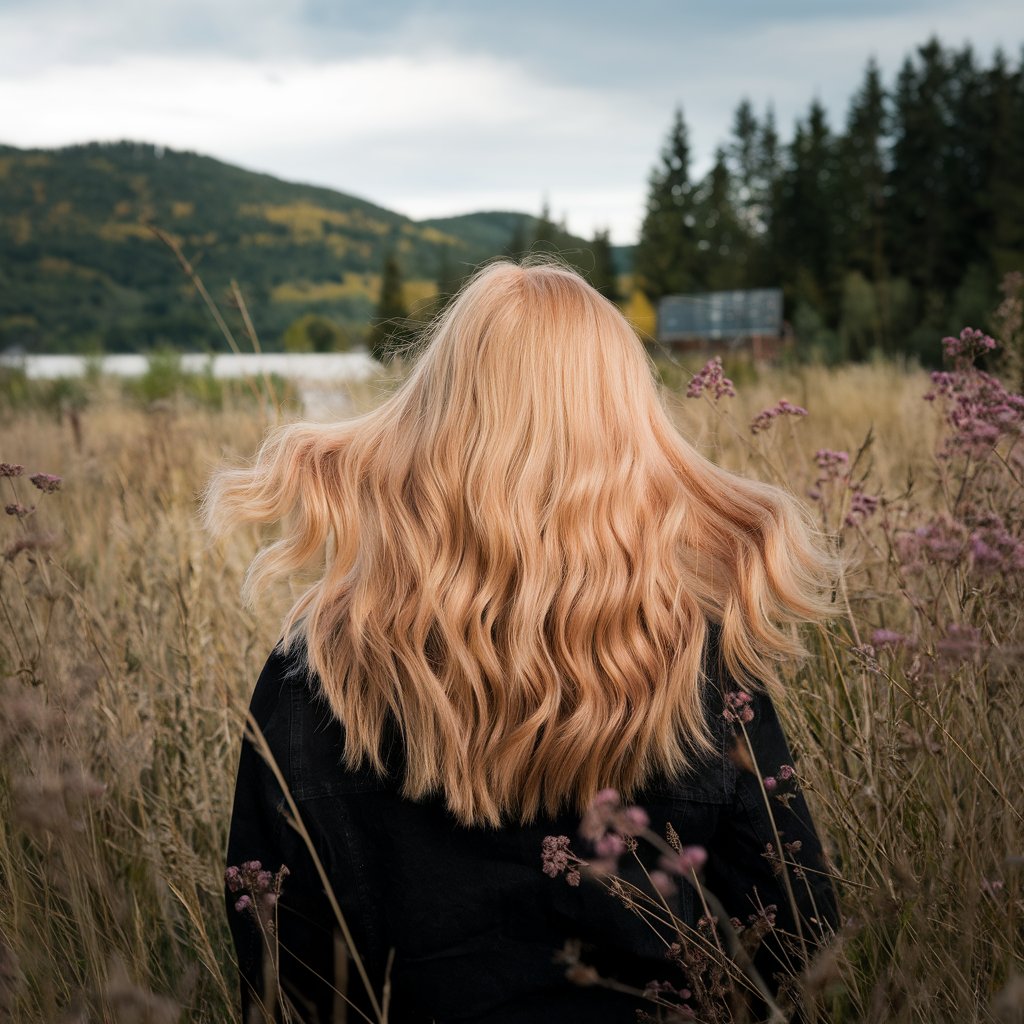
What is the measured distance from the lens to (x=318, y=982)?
1582 mm

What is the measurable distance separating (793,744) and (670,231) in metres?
56.1

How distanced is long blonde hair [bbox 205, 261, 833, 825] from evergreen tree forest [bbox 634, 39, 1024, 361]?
2578cm

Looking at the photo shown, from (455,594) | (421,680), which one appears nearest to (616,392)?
(455,594)

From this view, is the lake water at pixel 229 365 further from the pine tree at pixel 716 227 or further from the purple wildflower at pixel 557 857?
the pine tree at pixel 716 227

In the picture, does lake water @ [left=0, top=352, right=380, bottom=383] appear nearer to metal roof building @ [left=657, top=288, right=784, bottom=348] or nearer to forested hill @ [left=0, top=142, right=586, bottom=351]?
metal roof building @ [left=657, top=288, right=784, bottom=348]

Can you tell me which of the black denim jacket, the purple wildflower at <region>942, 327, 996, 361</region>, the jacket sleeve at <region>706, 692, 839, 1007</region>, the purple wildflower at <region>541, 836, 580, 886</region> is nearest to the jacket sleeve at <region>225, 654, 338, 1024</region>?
the black denim jacket

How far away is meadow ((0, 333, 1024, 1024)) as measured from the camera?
1.19m

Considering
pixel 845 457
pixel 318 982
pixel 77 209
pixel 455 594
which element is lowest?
pixel 318 982

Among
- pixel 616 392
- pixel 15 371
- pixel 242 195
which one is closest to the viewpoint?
pixel 616 392

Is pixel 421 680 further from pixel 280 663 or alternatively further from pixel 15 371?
pixel 15 371

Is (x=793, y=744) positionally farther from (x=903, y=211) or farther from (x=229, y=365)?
(x=903, y=211)

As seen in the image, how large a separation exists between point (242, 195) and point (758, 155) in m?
57.0

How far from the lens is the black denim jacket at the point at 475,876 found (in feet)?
4.54

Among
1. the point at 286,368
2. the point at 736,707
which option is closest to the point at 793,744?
the point at 736,707
